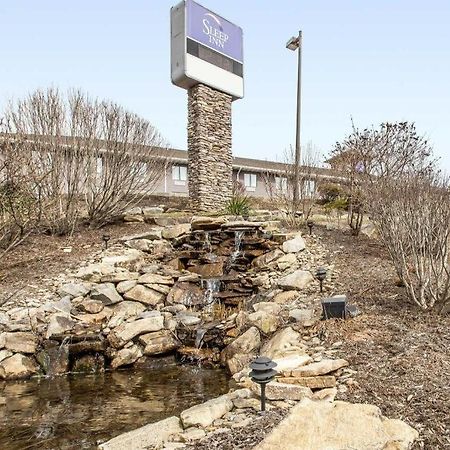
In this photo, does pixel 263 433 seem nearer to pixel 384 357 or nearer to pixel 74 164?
pixel 384 357

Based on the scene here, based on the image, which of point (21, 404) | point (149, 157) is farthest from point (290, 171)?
point (21, 404)

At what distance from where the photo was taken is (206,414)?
3.77m

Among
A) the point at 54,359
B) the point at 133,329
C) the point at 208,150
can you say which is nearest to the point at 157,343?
the point at 133,329

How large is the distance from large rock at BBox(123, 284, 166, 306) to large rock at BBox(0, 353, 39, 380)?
7.23 ft

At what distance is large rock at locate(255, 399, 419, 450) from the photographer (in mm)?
2879

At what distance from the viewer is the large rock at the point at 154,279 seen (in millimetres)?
8648

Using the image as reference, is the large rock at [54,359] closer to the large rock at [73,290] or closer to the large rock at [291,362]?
the large rock at [73,290]

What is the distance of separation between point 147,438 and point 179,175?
19831 millimetres

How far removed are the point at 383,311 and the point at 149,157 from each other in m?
9.36

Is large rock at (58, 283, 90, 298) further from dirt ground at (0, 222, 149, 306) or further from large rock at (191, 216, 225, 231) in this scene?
large rock at (191, 216, 225, 231)

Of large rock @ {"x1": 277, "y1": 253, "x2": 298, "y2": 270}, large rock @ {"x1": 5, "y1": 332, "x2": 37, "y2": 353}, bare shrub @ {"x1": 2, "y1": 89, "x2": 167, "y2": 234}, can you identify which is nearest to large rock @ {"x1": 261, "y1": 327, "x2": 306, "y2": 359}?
large rock @ {"x1": 277, "y1": 253, "x2": 298, "y2": 270}

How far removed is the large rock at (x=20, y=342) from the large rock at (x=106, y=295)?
1462 millimetres

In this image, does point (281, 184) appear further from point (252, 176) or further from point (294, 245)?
point (252, 176)

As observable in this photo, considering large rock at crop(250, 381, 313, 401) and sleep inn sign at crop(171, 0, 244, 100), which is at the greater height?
sleep inn sign at crop(171, 0, 244, 100)
